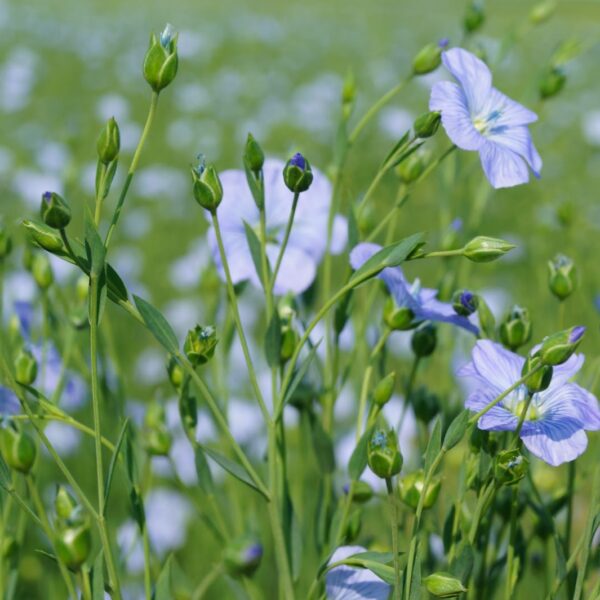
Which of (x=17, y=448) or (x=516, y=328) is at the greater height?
(x=516, y=328)

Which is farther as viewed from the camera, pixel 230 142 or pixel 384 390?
pixel 230 142

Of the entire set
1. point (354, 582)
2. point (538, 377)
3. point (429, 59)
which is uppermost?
point (429, 59)

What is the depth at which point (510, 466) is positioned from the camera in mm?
616

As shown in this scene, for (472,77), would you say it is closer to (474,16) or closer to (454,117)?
(454,117)

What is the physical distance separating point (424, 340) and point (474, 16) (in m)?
0.44

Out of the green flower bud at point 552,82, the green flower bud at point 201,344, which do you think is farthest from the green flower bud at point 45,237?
the green flower bud at point 552,82

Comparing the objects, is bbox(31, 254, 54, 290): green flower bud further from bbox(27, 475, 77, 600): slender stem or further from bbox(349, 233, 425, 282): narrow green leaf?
bbox(349, 233, 425, 282): narrow green leaf

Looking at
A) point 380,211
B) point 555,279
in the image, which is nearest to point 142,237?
point 380,211

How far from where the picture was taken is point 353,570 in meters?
0.74

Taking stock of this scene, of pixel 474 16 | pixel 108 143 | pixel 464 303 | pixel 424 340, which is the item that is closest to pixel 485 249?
pixel 464 303

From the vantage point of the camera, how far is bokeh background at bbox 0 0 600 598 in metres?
1.59

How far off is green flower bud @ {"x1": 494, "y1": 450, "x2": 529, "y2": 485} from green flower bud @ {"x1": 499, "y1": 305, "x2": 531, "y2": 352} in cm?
15

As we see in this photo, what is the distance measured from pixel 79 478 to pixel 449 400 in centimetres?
89

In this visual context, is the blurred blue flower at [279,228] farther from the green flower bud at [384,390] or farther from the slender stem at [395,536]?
the slender stem at [395,536]
